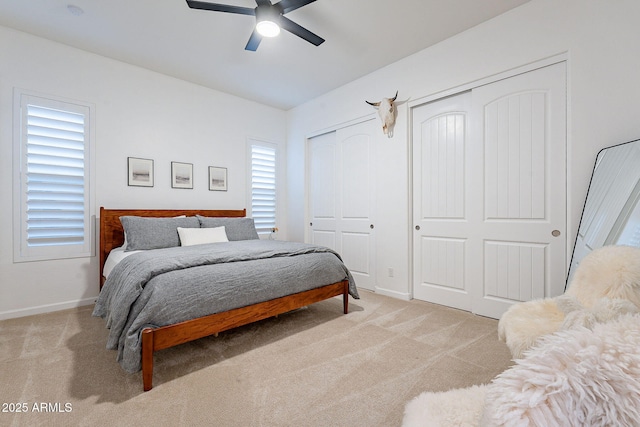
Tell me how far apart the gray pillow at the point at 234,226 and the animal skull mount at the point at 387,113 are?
84.6 inches

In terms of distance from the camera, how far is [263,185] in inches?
192

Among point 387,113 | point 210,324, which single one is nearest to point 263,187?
point 387,113

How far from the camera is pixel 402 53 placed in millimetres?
3373

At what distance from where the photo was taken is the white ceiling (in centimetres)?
260

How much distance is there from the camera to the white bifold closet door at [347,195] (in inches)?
155

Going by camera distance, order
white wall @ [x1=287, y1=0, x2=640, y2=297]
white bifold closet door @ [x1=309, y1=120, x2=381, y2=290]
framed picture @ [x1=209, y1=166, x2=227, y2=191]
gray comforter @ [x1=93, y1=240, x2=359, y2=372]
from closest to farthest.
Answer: gray comforter @ [x1=93, y1=240, x2=359, y2=372] < white wall @ [x1=287, y1=0, x2=640, y2=297] < white bifold closet door @ [x1=309, y1=120, x2=381, y2=290] < framed picture @ [x1=209, y1=166, x2=227, y2=191]

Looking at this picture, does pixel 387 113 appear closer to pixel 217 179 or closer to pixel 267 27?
pixel 267 27

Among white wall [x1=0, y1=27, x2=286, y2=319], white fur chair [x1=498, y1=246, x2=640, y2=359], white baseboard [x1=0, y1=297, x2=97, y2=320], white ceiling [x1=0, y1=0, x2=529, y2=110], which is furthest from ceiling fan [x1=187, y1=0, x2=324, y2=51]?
white baseboard [x1=0, y1=297, x2=97, y2=320]

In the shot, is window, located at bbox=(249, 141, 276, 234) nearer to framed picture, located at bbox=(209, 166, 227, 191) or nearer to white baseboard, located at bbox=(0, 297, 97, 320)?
framed picture, located at bbox=(209, 166, 227, 191)

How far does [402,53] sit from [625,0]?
180 cm

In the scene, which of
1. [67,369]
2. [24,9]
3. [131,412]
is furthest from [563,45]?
[24,9]

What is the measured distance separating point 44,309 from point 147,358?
2.30 metres

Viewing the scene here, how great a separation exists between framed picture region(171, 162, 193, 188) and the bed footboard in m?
2.47

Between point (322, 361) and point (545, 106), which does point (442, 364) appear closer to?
point (322, 361)
